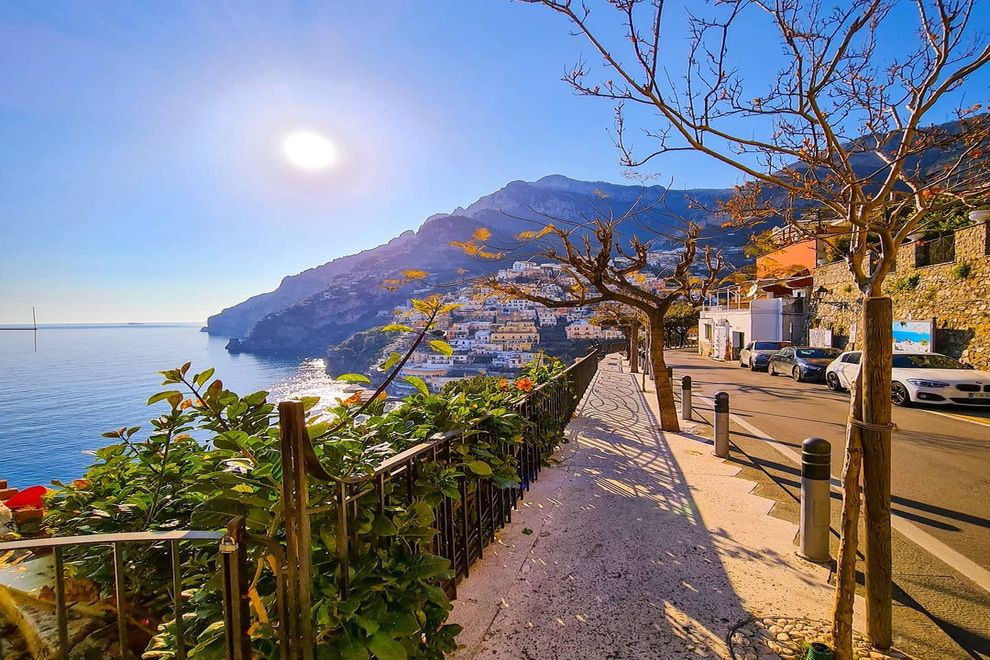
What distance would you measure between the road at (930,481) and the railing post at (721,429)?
45 centimetres

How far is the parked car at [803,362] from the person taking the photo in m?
15.1

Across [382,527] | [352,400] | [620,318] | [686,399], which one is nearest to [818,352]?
[620,318]

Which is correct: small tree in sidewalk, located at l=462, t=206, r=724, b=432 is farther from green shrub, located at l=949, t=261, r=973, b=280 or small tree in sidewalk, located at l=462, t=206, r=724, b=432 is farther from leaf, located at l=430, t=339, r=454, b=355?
green shrub, located at l=949, t=261, r=973, b=280

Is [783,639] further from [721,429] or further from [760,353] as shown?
[760,353]

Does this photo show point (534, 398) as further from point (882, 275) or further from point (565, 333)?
point (565, 333)

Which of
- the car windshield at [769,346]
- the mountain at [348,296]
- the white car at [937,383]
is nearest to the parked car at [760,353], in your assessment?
the car windshield at [769,346]

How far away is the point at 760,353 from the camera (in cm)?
2008

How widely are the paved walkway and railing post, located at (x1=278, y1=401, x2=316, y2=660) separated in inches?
50.0

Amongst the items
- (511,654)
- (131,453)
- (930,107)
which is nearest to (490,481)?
(511,654)

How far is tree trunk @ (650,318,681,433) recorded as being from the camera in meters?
7.32

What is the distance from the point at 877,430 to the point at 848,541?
0.58 metres

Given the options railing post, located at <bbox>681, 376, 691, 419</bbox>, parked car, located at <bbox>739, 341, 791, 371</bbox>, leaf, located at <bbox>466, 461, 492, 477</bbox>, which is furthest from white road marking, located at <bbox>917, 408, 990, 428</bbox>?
leaf, located at <bbox>466, 461, 492, 477</bbox>

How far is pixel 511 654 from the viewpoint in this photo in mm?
2213

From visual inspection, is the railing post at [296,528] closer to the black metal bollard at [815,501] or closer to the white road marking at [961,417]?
the black metal bollard at [815,501]
